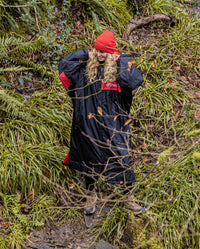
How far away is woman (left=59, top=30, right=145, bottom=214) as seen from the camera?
344 centimetres

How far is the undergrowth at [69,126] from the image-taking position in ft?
12.4

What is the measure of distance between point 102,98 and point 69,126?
1.48 metres

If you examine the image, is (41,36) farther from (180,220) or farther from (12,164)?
(180,220)

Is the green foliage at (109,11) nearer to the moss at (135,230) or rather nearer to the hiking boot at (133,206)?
the hiking boot at (133,206)

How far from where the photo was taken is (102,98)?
355cm

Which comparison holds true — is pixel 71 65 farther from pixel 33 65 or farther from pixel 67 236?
pixel 67 236

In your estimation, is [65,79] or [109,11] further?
[109,11]

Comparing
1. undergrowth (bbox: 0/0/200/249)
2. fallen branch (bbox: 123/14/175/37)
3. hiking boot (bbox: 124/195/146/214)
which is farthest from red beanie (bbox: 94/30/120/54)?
fallen branch (bbox: 123/14/175/37)

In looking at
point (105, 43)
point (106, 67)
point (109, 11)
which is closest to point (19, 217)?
point (106, 67)

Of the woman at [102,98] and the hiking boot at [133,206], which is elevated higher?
the woman at [102,98]

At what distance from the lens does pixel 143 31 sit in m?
6.83

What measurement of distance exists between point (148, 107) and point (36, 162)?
240 cm

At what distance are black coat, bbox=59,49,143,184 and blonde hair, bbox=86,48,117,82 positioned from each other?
2.2 inches

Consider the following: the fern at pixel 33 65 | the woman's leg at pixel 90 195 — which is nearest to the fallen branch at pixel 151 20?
the fern at pixel 33 65
